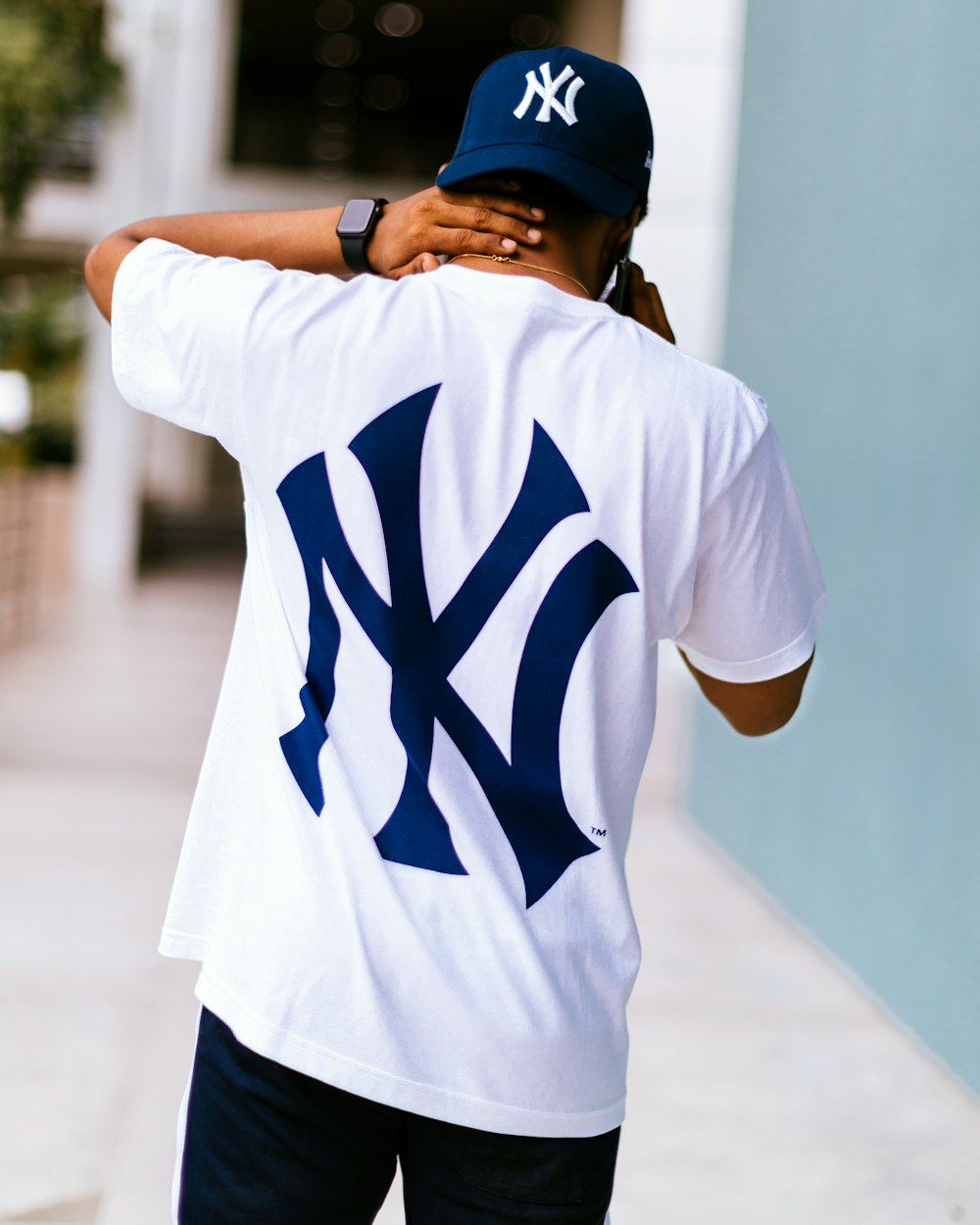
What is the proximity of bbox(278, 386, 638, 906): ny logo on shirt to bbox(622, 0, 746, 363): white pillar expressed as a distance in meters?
6.63

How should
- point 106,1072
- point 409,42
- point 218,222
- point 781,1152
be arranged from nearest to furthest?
point 218,222 → point 781,1152 → point 106,1072 → point 409,42

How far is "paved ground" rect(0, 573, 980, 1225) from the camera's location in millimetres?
2465

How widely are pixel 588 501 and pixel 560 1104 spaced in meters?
0.46

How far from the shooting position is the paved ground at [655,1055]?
246cm

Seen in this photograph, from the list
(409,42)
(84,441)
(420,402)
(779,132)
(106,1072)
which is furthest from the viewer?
(409,42)

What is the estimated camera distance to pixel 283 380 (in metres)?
1.00

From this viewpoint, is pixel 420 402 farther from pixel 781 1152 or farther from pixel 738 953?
pixel 738 953

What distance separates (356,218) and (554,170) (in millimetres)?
211

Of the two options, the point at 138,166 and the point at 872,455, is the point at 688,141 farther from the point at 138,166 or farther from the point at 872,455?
the point at 138,166

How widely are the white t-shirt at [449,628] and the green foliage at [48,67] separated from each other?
1172 centimetres

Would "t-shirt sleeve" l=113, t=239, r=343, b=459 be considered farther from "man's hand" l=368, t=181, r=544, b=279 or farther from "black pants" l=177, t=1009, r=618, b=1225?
"black pants" l=177, t=1009, r=618, b=1225

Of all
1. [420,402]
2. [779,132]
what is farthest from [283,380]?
[779,132]

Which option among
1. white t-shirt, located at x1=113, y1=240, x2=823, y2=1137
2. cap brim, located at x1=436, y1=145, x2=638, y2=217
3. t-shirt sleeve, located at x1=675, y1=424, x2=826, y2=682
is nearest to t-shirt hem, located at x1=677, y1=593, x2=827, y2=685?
t-shirt sleeve, located at x1=675, y1=424, x2=826, y2=682

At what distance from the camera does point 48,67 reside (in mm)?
11438
